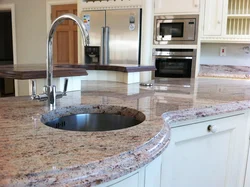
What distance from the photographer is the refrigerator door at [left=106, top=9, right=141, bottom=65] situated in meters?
3.85

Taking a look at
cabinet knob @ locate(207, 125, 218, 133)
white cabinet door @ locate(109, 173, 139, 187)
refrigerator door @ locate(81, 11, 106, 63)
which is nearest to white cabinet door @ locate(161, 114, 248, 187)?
cabinet knob @ locate(207, 125, 218, 133)

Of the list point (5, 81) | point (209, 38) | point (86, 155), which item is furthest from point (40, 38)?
point (86, 155)

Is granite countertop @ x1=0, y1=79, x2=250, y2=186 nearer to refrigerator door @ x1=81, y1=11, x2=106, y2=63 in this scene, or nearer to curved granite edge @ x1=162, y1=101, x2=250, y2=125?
curved granite edge @ x1=162, y1=101, x2=250, y2=125

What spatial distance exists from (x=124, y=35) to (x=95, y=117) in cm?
288

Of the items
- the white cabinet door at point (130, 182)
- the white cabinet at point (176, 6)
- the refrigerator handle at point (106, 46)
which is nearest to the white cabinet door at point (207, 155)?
the white cabinet door at point (130, 182)

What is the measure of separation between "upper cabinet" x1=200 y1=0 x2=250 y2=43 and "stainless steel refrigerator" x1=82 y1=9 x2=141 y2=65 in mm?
938

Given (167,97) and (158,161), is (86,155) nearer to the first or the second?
(158,161)

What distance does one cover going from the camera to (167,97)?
1.46 meters

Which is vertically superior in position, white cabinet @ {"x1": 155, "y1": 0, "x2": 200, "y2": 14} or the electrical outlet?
white cabinet @ {"x1": 155, "y1": 0, "x2": 200, "y2": 14}

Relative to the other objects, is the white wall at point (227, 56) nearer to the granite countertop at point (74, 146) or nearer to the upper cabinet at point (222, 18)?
the upper cabinet at point (222, 18)

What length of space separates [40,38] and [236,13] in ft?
11.8

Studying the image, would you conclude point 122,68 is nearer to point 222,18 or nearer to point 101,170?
point 101,170

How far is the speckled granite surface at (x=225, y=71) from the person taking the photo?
147 inches

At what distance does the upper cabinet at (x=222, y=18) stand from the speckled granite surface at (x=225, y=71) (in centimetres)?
45
